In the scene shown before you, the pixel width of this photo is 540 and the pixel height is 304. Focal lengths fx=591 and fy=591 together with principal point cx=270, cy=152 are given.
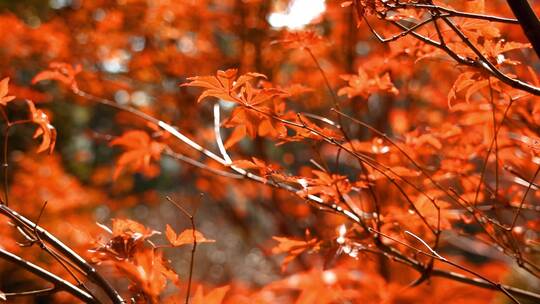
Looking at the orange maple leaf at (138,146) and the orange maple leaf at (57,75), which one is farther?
the orange maple leaf at (138,146)

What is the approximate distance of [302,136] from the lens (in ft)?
3.02

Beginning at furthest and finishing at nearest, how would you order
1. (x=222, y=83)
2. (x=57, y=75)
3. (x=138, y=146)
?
(x=138, y=146)
(x=57, y=75)
(x=222, y=83)

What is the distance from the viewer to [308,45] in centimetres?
115

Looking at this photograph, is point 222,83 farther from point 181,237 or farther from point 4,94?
point 4,94

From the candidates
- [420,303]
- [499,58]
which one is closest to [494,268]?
[420,303]

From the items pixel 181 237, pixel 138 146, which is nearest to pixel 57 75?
pixel 138 146

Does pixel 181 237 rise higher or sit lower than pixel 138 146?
higher

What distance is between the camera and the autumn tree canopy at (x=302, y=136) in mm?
824

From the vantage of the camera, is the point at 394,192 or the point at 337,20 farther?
the point at 337,20

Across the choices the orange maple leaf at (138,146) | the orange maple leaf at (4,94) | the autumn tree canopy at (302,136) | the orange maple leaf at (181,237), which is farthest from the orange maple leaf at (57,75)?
the orange maple leaf at (181,237)

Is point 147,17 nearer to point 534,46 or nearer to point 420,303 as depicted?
point 420,303

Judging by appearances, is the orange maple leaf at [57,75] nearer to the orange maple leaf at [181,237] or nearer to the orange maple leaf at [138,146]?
the orange maple leaf at [138,146]

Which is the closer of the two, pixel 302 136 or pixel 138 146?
pixel 302 136

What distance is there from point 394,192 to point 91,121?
6528 millimetres
